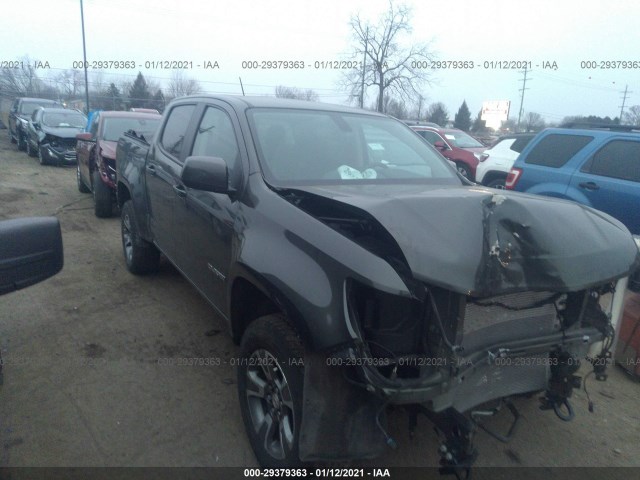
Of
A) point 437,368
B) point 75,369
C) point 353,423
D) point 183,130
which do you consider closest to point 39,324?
point 75,369

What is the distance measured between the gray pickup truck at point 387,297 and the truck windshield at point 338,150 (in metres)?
0.03

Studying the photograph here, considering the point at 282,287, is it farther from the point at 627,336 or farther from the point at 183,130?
the point at 627,336

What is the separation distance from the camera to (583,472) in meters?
2.72

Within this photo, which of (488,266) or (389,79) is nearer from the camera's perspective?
(488,266)

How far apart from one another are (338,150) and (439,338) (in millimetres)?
1738

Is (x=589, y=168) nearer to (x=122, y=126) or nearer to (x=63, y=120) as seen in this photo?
(x=122, y=126)

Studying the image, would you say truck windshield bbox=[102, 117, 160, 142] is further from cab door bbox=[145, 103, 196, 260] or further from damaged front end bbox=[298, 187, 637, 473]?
damaged front end bbox=[298, 187, 637, 473]

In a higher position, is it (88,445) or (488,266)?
(488,266)

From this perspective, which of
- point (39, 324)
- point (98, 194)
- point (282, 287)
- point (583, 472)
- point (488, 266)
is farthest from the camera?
point (98, 194)

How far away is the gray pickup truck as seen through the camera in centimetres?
198

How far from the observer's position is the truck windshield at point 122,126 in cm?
859

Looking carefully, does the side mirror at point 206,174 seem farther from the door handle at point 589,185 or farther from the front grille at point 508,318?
the door handle at point 589,185

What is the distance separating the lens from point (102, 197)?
25.7ft

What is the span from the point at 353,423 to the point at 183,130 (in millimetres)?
2913
